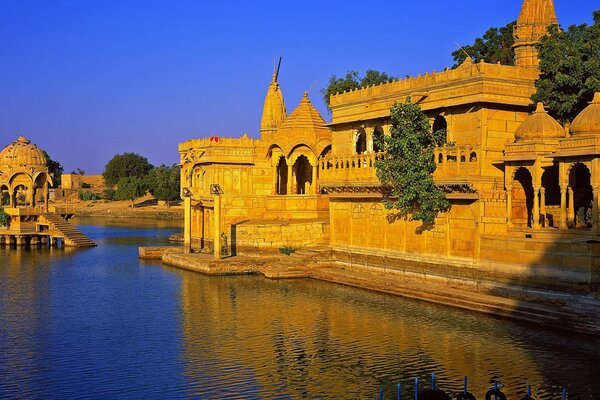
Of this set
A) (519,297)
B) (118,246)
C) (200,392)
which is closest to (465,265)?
(519,297)

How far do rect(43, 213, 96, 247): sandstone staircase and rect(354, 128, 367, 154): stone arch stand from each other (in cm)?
2011

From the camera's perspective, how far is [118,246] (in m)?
45.6

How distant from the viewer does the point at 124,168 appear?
108m

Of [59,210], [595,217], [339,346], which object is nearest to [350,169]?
[595,217]

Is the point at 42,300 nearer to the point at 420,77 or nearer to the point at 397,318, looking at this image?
the point at 397,318

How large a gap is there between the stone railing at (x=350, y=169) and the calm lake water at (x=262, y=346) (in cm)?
437

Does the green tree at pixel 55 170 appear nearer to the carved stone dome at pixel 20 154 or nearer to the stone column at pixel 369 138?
the carved stone dome at pixel 20 154

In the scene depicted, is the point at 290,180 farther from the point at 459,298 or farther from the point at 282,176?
the point at 459,298

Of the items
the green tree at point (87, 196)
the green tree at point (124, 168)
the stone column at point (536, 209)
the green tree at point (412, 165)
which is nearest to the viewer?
the stone column at point (536, 209)

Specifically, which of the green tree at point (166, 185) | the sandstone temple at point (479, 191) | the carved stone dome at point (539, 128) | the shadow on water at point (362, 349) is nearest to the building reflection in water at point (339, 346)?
the shadow on water at point (362, 349)

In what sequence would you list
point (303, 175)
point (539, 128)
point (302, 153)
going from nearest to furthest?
1. point (539, 128)
2. point (302, 153)
3. point (303, 175)

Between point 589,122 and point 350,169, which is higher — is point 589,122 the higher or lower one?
the higher one

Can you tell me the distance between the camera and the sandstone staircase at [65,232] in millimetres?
43562

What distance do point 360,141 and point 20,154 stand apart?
24660mm
